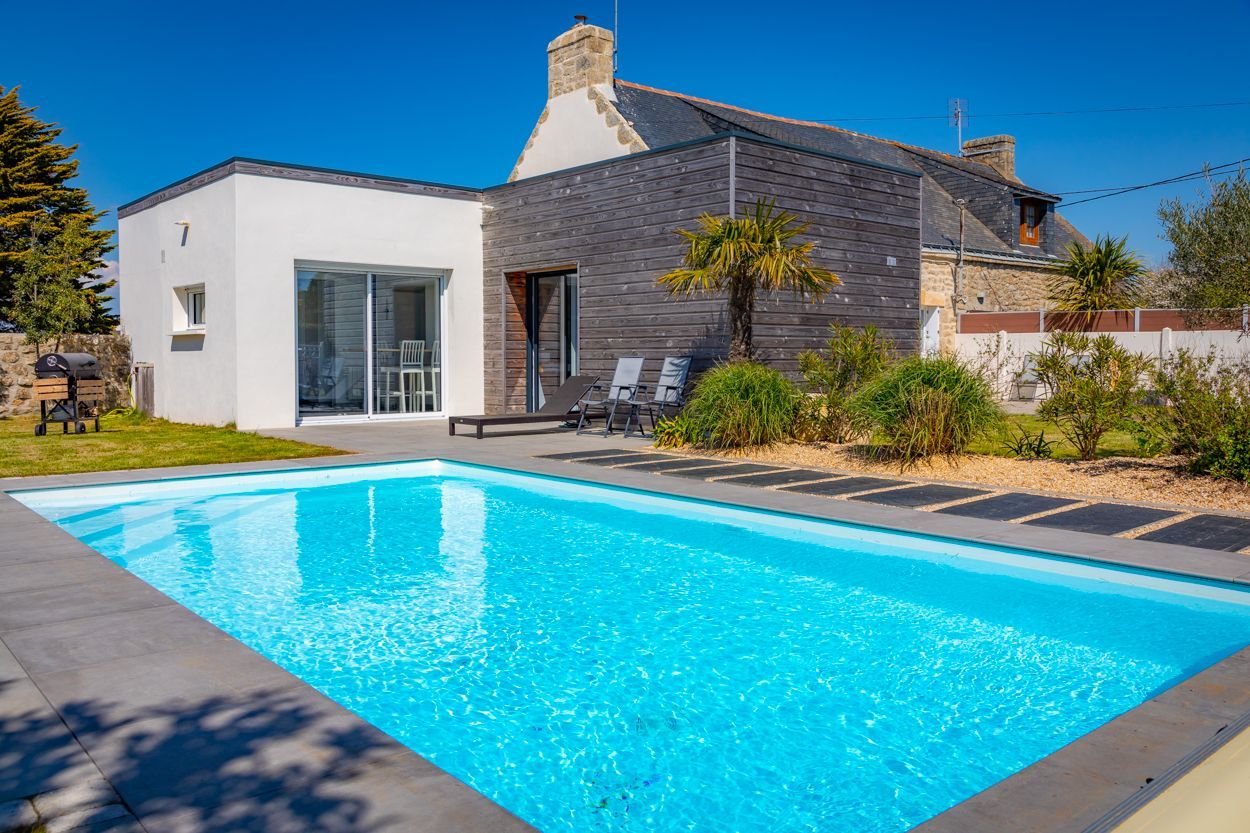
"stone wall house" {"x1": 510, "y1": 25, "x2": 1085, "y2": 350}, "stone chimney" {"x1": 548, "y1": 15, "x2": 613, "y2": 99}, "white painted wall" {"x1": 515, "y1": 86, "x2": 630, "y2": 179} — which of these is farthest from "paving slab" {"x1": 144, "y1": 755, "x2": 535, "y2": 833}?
"stone chimney" {"x1": 548, "y1": 15, "x2": 613, "y2": 99}

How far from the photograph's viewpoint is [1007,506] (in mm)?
6320

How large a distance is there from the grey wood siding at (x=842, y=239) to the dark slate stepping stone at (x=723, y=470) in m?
2.74

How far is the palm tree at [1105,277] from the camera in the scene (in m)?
17.5

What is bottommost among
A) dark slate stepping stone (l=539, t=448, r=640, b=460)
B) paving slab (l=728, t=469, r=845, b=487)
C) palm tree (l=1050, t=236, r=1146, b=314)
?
paving slab (l=728, t=469, r=845, b=487)

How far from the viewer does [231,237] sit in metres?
12.2

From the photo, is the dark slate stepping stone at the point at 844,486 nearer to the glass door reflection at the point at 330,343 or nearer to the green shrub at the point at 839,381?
the green shrub at the point at 839,381

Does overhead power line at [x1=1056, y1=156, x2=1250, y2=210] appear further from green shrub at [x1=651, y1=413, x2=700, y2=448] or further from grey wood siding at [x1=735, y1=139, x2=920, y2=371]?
green shrub at [x1=651, y1=413, x2=700, y2=448]

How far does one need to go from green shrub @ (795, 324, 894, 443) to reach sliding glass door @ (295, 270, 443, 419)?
22.5 feet

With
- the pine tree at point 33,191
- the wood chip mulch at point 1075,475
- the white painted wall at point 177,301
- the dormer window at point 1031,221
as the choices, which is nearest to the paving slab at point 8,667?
the wood chip mulch at point 1075,475

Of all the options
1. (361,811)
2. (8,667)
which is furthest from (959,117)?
(361,811)

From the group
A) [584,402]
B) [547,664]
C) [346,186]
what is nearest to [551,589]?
[547,664]

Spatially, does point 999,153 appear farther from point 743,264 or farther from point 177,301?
point 177,301

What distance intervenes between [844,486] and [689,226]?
483 centimetres

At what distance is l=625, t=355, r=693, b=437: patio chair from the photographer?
10.8 metres
